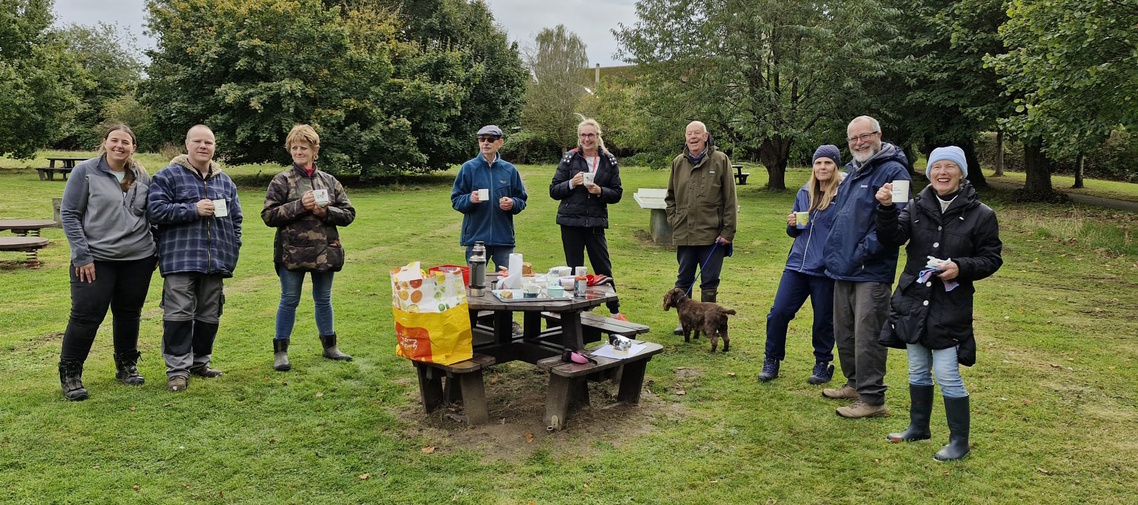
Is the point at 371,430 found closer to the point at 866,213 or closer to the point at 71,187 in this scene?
the point at 71,187

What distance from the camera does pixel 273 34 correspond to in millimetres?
22984

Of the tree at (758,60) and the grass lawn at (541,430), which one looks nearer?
the grass lawn at (541,430)

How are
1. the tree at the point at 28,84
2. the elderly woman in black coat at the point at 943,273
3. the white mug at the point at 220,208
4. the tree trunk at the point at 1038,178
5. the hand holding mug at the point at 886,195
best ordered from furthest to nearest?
the tree at the point at 28,84 → the tree trunk at the point at 1038,178 → the white mug at the point at 220,208 → the hand holding mug at the point at 886,195 → the elderly woman in black coat at the point at 943,273

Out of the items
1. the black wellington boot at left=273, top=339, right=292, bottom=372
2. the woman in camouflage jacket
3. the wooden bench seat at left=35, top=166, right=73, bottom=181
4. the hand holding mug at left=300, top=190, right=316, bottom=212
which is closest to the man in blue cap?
the woman in camouflage jacket

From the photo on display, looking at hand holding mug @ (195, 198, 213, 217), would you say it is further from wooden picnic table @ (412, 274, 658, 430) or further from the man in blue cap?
the man in blue cap

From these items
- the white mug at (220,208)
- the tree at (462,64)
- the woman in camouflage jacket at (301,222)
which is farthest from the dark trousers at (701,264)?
the tree at (462,64)

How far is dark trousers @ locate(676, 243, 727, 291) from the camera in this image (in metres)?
6.91

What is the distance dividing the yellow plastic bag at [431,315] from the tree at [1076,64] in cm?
1116

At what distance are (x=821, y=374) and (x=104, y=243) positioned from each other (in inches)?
216

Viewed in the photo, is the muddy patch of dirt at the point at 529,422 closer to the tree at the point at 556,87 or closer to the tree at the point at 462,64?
the tree at the point at 462,64

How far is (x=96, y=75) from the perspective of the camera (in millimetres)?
41969

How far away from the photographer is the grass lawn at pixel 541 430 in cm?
395

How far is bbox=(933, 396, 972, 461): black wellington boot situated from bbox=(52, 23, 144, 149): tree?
33.1 meters

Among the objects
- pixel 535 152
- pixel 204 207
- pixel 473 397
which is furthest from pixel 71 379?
pixel 535 152
